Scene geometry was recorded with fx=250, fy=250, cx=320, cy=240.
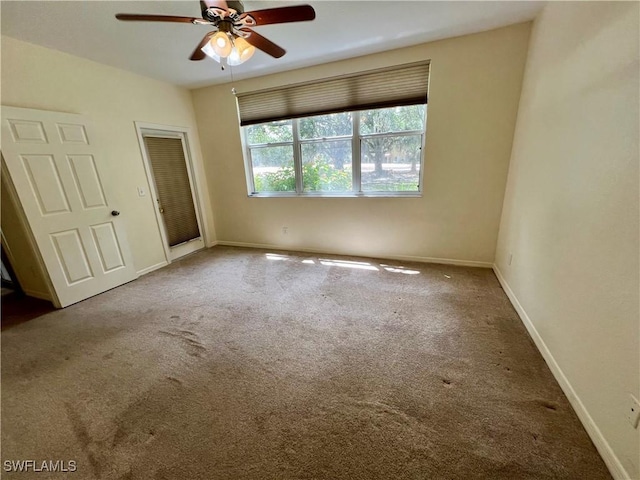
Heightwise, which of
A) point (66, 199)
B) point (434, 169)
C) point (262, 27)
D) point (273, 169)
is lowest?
point (66, 199)

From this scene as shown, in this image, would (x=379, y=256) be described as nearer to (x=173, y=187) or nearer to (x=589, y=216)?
(x=589, y=216)

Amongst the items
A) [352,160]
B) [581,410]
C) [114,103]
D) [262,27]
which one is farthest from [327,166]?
[581,410]

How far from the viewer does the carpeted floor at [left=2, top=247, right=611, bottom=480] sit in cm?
122

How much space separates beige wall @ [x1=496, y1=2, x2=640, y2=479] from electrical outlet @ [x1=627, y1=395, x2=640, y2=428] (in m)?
0.02

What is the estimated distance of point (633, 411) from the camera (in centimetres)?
106

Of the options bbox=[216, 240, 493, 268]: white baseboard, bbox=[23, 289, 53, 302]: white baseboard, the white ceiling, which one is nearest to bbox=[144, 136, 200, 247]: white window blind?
bbox=[216, 240, 493, 268]: white baseboard

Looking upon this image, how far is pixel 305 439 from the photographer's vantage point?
51.8 inches

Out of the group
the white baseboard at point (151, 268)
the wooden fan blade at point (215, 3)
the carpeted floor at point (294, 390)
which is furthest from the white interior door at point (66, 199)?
the wooden fan blade at point (215, 3)

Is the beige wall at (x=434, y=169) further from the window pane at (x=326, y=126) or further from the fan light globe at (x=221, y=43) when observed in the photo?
the fan light globe at (x=221, y=43)

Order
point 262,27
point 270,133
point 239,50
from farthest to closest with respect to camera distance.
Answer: point 270,133 → point 262,27 → point 239,50

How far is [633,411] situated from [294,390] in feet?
5.29

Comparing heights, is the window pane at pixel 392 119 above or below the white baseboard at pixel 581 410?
above

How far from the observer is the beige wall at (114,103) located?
2391 millimetres

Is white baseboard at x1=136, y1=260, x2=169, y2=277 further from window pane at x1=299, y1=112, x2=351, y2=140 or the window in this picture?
window pane at x1=299, y1=112, x2=351, y2=140
